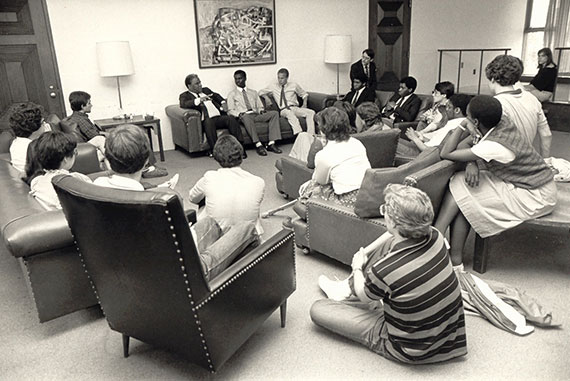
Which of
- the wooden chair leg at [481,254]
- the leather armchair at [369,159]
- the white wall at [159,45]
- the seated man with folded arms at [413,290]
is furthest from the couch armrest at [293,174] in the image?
the white wall at [159,45]

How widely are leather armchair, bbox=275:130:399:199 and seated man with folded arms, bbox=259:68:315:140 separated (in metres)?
2.49

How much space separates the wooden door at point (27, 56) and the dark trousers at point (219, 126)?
6.02ft

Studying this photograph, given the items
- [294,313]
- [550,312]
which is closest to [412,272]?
[294,313]

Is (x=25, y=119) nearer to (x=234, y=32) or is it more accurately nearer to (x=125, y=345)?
(x=125, y=345)

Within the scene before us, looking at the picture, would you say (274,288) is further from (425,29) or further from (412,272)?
(425,29)

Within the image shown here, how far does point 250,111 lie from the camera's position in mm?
6516

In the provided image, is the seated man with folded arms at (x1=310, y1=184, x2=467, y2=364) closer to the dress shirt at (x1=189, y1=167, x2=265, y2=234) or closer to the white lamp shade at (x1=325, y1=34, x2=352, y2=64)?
the dress shirt at (x1=189, y1=167, x2=265, y2=234)

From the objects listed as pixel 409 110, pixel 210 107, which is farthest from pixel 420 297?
pixel 210 107

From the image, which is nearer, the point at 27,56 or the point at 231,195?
the point at 231,195

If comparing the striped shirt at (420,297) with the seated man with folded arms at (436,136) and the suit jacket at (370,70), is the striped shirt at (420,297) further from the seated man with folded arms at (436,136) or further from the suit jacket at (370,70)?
the suit jacket at (370,70)

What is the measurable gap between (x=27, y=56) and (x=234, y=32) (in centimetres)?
261

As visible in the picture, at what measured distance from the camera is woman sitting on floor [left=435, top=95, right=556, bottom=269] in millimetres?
2778

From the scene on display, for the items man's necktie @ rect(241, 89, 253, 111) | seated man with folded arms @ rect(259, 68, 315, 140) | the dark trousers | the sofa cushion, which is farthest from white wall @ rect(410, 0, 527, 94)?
the sofa cushion

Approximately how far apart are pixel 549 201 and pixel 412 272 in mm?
1399
